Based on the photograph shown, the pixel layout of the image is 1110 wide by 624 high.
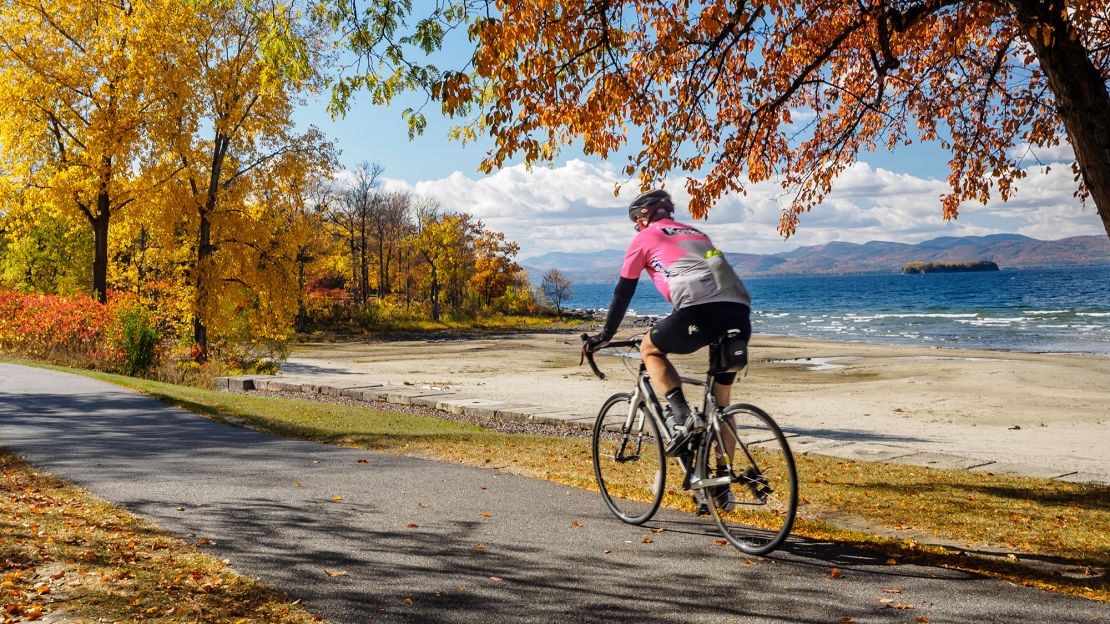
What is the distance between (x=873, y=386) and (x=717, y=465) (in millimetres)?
18898

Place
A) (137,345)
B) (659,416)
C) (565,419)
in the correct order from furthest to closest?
1. (137,345)
2. (565,419)
3. (659,416)

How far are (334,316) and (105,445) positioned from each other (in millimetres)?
46957

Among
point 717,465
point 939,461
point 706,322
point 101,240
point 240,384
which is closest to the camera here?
point 706,322

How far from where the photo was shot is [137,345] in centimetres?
2097

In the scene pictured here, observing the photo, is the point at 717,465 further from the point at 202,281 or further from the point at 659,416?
the point at 202,281

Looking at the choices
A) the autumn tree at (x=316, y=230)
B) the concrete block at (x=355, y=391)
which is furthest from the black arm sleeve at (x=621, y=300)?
the autumn tree at (x=316, y=230)

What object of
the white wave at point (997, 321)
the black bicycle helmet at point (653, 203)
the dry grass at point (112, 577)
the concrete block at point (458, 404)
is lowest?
the concrete block at point (458, 404)

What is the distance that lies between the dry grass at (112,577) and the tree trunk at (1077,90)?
6413 millimetres

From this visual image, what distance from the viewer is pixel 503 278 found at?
73250 millimetres

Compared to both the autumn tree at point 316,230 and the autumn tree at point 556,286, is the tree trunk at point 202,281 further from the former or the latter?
the autumn tree at point 556,286

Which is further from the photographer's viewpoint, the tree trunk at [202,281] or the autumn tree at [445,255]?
the autumn tree at [445,255]

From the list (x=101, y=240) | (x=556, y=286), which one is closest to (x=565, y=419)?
(x=101, y=240)

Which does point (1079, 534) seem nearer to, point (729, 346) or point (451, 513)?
point (729, 346)

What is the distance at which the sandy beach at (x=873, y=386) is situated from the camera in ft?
42.3
